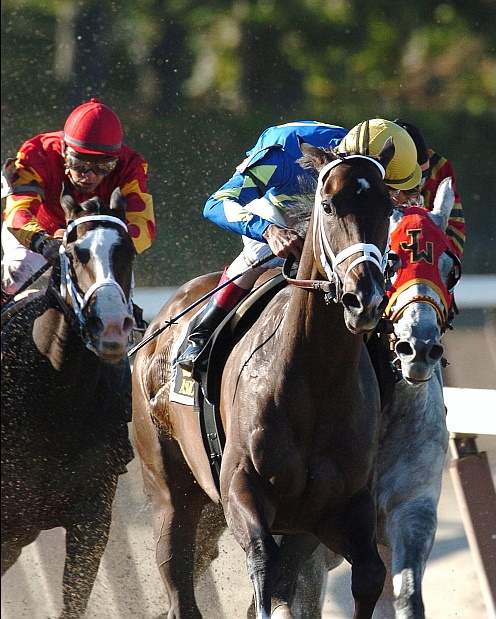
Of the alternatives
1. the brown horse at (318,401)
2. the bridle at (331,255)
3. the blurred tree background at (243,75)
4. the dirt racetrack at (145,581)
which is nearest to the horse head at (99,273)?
the brown horse at (318,401)

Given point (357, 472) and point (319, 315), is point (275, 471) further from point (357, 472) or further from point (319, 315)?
point (319, 315)

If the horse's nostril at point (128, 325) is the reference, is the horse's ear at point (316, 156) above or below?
above

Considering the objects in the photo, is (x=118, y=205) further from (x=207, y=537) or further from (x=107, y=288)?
(x=207, y=537)

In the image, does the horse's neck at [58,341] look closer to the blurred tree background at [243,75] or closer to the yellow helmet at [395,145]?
the yellow helmet at [395,145]

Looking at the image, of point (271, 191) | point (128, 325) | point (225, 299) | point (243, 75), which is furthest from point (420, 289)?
point (243, 75)

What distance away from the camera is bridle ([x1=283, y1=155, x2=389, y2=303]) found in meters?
2.97

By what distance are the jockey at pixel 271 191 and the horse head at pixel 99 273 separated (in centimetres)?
26

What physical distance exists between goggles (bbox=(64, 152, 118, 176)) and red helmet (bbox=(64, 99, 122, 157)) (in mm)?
33

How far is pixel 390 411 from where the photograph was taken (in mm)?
3900

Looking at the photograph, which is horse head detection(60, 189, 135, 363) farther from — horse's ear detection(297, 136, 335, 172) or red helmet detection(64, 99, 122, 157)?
horse's ear detection(297, 136, 335, 172)

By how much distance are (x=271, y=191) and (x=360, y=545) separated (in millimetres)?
1137

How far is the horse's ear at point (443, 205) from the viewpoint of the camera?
3930 millimetres

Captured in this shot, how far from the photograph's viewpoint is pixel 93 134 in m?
4.30

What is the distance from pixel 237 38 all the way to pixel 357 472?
476 inches
